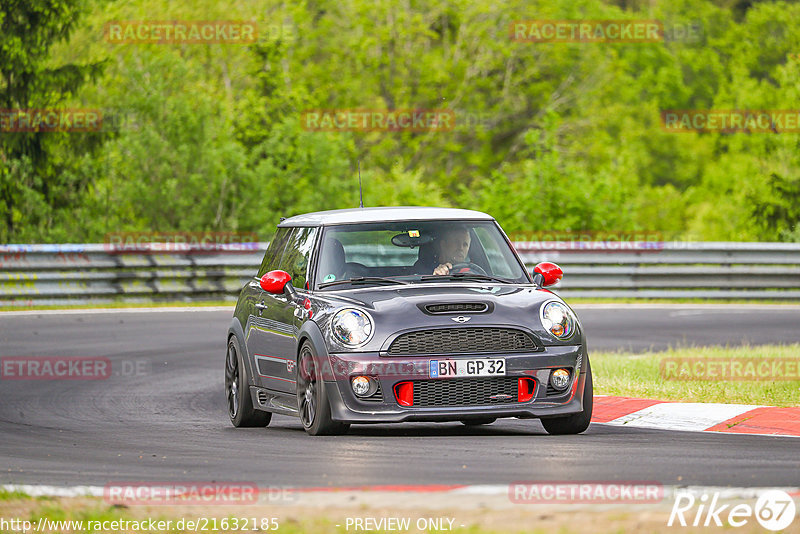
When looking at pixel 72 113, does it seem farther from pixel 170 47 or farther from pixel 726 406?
pixel 726 406

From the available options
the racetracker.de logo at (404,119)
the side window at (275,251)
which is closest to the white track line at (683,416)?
the side window at (275,251)

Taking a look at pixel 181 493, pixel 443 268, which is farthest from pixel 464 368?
pixel 181 493

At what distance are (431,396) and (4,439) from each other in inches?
119

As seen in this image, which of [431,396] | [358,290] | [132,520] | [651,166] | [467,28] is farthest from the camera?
[651,166]

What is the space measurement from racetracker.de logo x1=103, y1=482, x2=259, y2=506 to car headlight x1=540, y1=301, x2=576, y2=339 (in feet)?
9.62

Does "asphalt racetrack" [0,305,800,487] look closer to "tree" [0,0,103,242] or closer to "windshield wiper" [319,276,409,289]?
"windshield wiper" [319,276,409,289]

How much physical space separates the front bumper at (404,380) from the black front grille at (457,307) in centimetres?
31

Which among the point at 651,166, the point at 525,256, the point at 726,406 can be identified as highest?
the point at 726,406

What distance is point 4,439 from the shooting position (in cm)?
997

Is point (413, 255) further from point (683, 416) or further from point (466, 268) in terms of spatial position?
point (683, 416)

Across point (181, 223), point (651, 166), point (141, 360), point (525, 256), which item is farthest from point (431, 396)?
point (651, 166)

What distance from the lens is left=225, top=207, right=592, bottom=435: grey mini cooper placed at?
9.20m

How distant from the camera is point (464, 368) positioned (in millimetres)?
9188

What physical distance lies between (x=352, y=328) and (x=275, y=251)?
228cm
